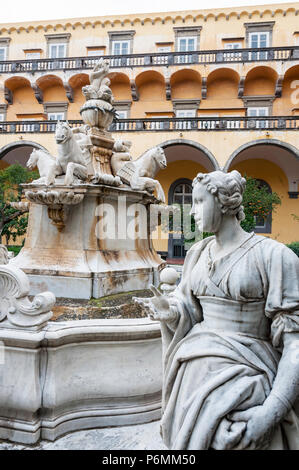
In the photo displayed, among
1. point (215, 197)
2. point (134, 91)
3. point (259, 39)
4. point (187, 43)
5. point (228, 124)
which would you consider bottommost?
point (215, 197)

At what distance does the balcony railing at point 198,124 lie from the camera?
1680 centimetres

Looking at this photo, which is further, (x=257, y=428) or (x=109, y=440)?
(x=109, y=440)

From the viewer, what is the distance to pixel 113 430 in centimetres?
249

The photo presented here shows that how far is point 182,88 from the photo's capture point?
2141 cm

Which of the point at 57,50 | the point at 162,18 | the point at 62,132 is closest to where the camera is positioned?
the point at 62,132

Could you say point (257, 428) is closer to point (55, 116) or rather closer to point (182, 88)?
point (182, 88)

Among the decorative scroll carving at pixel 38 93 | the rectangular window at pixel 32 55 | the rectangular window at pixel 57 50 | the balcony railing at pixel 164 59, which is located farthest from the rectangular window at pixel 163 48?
the rectangular window at pixel 32 55

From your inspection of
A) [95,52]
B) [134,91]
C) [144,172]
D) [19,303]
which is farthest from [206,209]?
[95,52]

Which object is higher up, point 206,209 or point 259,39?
point 259,39

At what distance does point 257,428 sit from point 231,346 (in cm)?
32

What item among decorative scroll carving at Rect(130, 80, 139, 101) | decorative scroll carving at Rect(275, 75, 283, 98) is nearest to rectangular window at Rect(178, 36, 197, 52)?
decorative scroll carving at Rect(130, 80, 139, 101)

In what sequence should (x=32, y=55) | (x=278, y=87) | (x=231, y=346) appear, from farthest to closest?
1. (x=32, y=55)
2. (x=278, y=87)
3. (x=231, y=346)

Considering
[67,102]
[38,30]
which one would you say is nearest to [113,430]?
[67,102]

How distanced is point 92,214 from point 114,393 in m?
2.04
